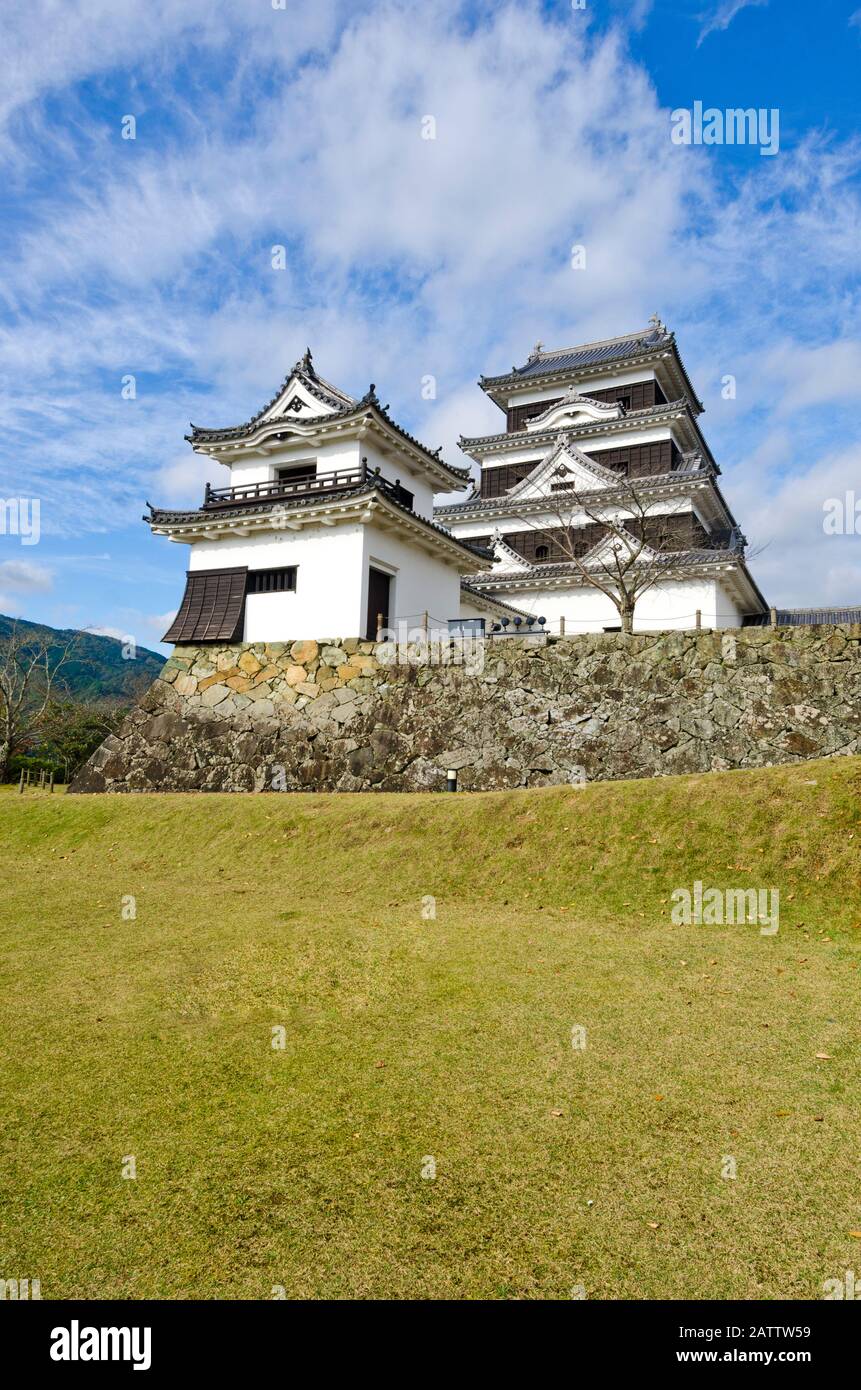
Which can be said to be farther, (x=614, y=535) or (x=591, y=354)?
(x=591, y=354)

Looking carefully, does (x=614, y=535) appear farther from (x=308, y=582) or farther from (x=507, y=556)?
(x=308, y=582)

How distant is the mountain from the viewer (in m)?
69.6

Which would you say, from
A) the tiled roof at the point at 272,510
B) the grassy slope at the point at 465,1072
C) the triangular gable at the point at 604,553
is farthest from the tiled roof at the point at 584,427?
the grassy slope at the point at 465,1072

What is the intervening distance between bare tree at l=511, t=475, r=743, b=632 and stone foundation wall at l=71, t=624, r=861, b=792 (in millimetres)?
8725

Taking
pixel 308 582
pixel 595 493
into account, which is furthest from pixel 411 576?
pixel 595 493

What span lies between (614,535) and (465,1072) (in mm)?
23551

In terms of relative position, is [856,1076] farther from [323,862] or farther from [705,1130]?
[323,862]

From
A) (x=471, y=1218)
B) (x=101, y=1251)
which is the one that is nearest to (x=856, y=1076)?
(x=471, y=1218)

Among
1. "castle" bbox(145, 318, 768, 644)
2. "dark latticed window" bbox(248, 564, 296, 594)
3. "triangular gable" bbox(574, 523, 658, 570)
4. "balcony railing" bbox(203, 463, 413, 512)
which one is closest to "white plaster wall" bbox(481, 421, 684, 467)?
"castle" bbox(145, 318, 768, 644)

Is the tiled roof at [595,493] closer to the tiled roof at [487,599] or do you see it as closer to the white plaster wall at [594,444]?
the white plaster wall at [594,444]

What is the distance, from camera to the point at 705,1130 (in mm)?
4430

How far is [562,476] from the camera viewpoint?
29.4 meters

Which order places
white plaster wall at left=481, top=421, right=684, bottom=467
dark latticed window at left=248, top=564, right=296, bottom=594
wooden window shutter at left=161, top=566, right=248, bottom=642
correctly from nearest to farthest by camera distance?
dark latticed window at left=248, top=564, right=296, bottom=594, wooden window shutter at left=161, top=566, right=248, bottom=642, white plaster wall at left=481, top=421, right=684, bottom=467

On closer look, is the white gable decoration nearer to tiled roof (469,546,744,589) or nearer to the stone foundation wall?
tiled roof (469,546,744,589)
